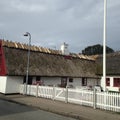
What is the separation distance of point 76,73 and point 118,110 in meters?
19.1

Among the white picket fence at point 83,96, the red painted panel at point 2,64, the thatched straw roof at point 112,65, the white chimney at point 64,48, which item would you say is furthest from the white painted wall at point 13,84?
the thatched straw roof at point 112,65

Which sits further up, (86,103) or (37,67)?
(37,67)

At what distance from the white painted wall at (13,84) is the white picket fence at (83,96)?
3.23 m

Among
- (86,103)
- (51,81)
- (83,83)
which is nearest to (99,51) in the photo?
(83,83)

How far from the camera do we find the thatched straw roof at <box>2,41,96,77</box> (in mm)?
26419

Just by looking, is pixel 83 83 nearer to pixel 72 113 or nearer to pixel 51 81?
pixel 51 81

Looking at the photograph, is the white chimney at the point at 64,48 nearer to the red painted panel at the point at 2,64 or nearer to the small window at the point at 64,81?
the small window at the point at 64,81

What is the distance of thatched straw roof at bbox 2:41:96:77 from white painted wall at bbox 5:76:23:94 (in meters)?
0.69

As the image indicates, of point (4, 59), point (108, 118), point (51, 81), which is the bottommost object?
point (108, 118)

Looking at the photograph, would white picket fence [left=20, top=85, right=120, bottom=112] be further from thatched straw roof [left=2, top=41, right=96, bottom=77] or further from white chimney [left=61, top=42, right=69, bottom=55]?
white chimney [left=61, top=42, right=69, bottom=55]

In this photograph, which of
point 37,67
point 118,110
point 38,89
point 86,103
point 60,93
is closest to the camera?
point 118,110

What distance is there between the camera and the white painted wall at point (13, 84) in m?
25.1

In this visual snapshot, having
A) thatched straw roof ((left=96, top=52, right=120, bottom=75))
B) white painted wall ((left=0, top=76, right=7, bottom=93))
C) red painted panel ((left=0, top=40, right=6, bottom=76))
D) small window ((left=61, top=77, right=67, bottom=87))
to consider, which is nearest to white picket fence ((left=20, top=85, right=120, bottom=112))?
white painted wall ((left=0, top=76, right=7, bottom=93))

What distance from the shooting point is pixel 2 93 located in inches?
999
